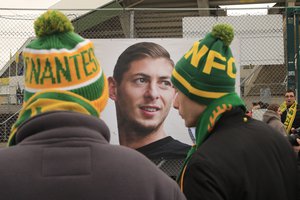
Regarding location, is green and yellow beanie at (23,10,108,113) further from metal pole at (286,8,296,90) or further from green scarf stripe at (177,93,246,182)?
metal pole at (286,8,296,90)

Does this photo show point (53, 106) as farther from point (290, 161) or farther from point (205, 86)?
point (290, 161)

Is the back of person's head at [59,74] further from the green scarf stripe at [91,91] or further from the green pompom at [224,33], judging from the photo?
the green pompom at [224,33]

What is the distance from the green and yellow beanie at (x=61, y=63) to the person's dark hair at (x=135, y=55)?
15.7 ft

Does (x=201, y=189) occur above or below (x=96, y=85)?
below

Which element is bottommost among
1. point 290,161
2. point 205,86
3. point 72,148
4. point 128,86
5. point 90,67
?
point 128,86

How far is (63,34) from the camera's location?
1.45 meters

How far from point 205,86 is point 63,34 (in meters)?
0.99

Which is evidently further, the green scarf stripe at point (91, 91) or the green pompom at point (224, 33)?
the green pompom at point (224, 33)

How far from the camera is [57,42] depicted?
1.42 metres

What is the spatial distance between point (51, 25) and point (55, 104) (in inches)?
12.1

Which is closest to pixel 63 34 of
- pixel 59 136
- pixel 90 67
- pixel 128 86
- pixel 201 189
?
pixel 90 67

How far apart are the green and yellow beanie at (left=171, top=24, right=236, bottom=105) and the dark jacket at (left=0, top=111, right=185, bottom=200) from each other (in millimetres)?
1035

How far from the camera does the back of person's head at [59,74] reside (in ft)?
4.37

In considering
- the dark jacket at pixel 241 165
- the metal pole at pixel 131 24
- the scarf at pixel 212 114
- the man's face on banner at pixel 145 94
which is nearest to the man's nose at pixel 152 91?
the man's face on banner at pixel 145 94
